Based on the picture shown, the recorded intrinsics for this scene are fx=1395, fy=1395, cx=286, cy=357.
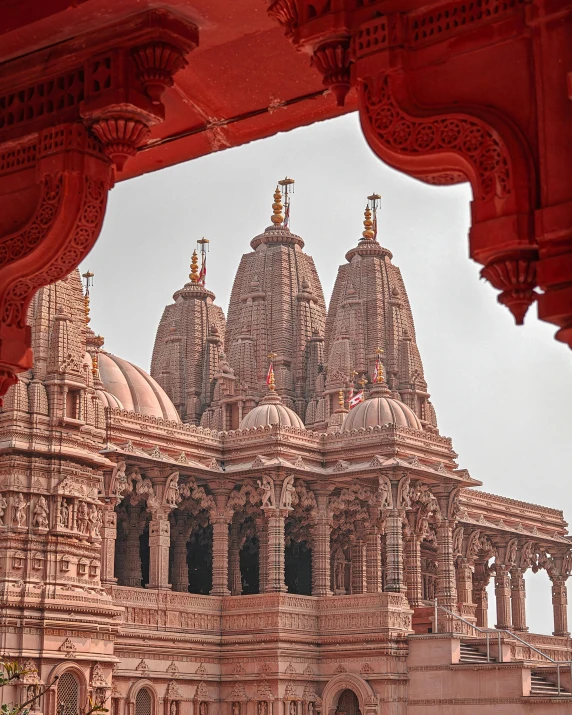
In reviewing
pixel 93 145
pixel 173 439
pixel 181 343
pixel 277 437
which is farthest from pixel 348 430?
pixel 93 145

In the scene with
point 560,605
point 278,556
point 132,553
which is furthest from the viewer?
point 560,605

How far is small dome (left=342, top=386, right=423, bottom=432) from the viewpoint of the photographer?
1308 inches

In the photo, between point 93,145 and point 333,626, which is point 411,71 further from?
point 333,626

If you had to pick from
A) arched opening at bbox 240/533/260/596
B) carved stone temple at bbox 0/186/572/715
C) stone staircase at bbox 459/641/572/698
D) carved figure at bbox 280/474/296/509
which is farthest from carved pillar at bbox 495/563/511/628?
carved figure at bbox 280/474/296/509

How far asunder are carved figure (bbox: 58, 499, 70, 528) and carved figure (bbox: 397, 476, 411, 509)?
8.35 m

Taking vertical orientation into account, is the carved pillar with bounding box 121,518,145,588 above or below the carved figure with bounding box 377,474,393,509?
below

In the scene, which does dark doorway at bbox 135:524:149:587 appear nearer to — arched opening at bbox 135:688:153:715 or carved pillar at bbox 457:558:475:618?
arched opening at bbox 135:688:153:715

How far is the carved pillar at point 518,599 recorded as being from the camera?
4212cm

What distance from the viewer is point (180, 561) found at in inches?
1267

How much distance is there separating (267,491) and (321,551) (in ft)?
6.47

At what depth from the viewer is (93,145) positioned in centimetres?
604

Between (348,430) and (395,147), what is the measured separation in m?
28.1

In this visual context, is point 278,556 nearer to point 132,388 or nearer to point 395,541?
point 395,541

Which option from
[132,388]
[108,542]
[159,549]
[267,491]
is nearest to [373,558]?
[267,491]
